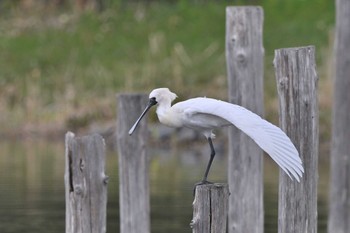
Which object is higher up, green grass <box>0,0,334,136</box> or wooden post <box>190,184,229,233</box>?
green grass <box>0,0,334,136</box>

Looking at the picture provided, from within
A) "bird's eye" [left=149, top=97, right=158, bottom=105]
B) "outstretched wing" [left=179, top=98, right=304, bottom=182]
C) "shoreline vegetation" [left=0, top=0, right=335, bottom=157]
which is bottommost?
"outstretched wing" [left=179, top=98, right=304, bottom=182]

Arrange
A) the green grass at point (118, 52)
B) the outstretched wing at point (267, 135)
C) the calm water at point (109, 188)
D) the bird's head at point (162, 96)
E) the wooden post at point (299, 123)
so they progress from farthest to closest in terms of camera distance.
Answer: the green grass at point (118, 52), the calm water at point (109, 188), the wooden post at point (299, 123), the bird's head at point (162, 96), the outstretched wing at point (267, 135)

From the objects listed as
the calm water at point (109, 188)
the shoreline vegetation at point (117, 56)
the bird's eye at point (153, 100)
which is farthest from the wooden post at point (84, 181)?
the shoreline vegetation at point (117, 56)

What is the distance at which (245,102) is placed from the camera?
453 inches

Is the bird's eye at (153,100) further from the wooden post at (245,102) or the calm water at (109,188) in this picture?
the calm water at (109,188)

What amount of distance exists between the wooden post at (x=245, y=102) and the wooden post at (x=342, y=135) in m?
0.57

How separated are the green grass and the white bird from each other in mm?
13209

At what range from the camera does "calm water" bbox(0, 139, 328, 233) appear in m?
16.2

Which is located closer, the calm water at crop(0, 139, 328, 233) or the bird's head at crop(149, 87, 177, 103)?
the bird's head at crop(149, 87, 177, 103)

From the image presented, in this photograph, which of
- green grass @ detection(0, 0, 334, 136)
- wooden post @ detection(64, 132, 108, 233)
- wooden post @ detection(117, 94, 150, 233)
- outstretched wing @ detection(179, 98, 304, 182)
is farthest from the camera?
green grass @ detection(0, 0, 334, 136)

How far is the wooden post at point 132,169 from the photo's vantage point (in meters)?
12.1

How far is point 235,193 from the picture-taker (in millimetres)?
11562

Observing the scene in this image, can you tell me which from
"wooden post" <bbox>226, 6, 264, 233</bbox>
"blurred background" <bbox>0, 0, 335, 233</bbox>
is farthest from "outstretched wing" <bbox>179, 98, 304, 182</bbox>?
"blurred background" <bbox>0, 0, 335, 233</bbox>

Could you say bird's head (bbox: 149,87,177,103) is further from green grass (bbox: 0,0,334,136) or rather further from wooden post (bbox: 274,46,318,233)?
green grass (bbox: 0,0,334,136)
